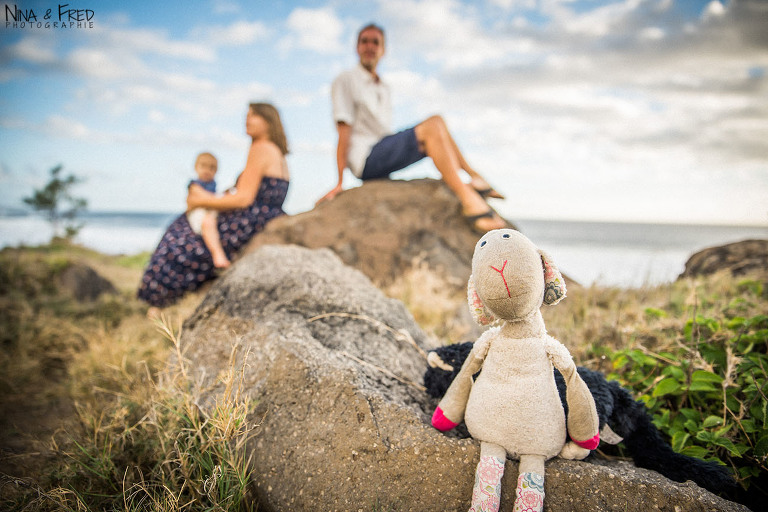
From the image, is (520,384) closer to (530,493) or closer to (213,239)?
(530,493)

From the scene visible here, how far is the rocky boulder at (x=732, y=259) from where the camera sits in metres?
5.51

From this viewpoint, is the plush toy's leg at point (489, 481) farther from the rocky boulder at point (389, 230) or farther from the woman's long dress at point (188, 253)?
the woman's long dress at point (188, 253)

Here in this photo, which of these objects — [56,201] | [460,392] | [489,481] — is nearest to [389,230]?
[460,392]

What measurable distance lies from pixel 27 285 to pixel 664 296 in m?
7.74

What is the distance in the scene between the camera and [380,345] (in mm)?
2432

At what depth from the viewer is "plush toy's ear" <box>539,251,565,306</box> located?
1563 mm

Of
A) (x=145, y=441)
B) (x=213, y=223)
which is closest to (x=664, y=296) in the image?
(x=145, y=441)

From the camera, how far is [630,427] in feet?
6.03

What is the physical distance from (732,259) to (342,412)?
634 centimetres

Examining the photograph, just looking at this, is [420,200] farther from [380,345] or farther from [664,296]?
[380,345]

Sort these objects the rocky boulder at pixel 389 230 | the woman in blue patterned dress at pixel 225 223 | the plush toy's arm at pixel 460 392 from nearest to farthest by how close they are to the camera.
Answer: the plush toy's arm at pixel 460 392, the woman in blue patterned dress at pixel 225 223, the rocky boulder at pixel 389 230

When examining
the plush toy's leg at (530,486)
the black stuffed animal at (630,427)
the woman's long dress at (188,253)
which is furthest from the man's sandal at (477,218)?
the plush toy's leg at (530,486)

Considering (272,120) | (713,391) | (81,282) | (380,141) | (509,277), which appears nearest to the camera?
(509,277)

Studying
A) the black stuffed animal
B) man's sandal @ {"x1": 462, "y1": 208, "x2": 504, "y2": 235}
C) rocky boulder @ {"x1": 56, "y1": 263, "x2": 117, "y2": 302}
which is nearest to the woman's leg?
rocky boulder @ {"x1": 56, "y1": 263, "x2": 117, "y2": 302}
